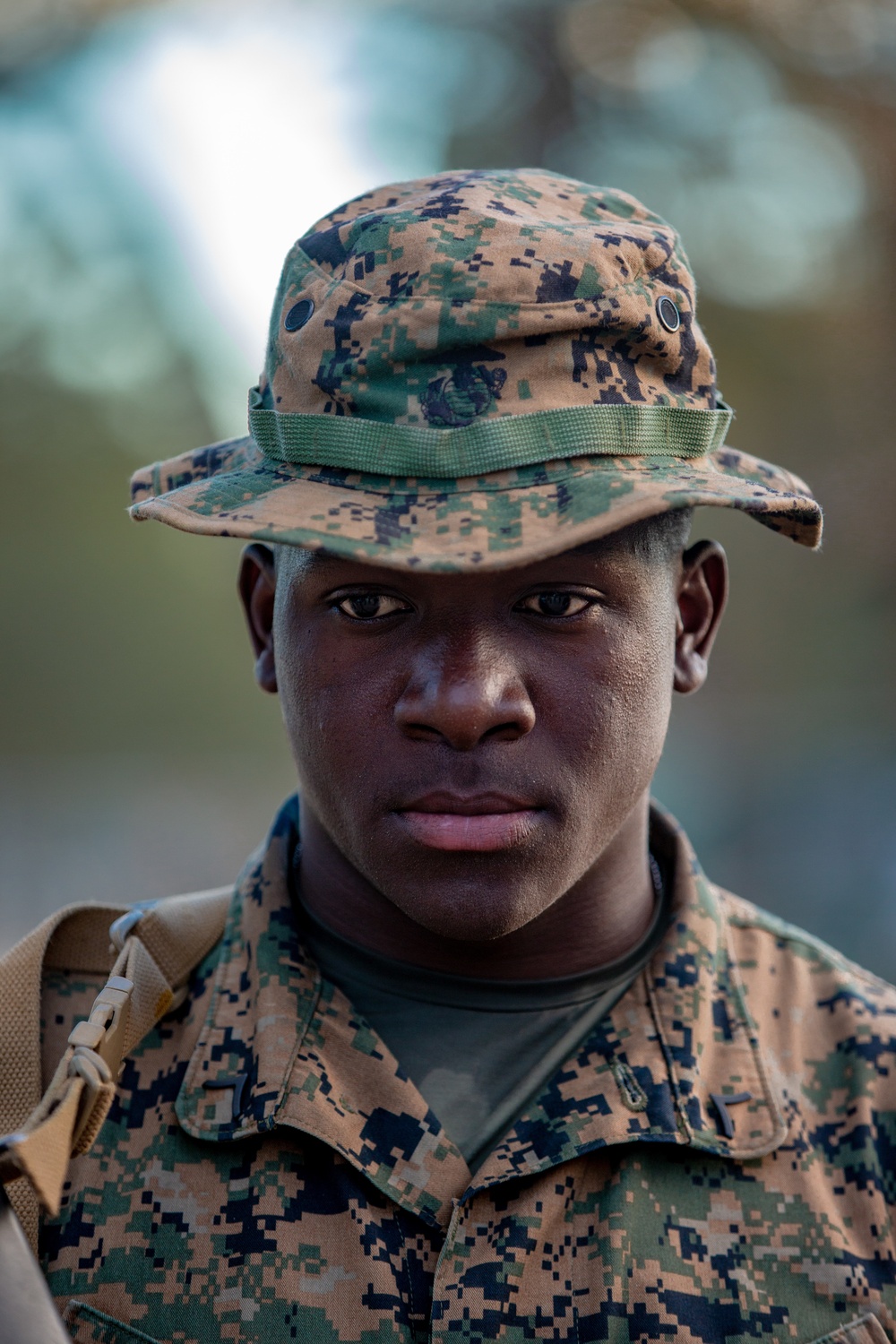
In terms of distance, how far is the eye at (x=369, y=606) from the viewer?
1.89m

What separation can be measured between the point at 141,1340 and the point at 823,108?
8.74 m

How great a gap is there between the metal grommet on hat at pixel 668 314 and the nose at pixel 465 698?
0.61 meters

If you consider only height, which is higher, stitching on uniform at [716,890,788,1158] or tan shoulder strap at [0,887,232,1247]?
tan shoulder strap at [0,887,232,1247]

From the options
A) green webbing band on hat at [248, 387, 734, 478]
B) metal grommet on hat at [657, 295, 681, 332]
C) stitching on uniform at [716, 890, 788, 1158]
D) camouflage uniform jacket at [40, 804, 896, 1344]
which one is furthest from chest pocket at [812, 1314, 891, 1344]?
metal grommet on hat at [657, 295, 681, 332]

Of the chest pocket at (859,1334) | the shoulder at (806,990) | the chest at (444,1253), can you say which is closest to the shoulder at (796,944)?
the shoulder at (806,990)

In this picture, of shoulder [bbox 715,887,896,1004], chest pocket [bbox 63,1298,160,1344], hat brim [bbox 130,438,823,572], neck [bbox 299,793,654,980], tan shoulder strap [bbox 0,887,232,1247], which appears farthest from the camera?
shoulder [bbox 715,887,896,1004]

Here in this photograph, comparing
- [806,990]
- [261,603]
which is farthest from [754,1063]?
[261,603]

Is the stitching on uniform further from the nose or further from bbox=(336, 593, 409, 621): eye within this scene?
bbox=(336, 593, 409, 621): eye

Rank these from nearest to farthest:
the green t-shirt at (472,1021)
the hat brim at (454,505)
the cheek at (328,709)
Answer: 1. the hat brim at (454,505)
2. the cheek at (328,709)
3. the green t-shirt at (472,1021)

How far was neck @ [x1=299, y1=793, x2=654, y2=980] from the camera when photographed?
2.13 metres

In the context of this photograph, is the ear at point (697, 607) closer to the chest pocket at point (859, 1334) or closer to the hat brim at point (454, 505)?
the hat brim at point (454, 505)

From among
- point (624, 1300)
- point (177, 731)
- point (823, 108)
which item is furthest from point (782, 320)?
point (624, 1300)

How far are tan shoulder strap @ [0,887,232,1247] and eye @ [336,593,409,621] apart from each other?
2.22ft

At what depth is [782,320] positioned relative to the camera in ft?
29.5
